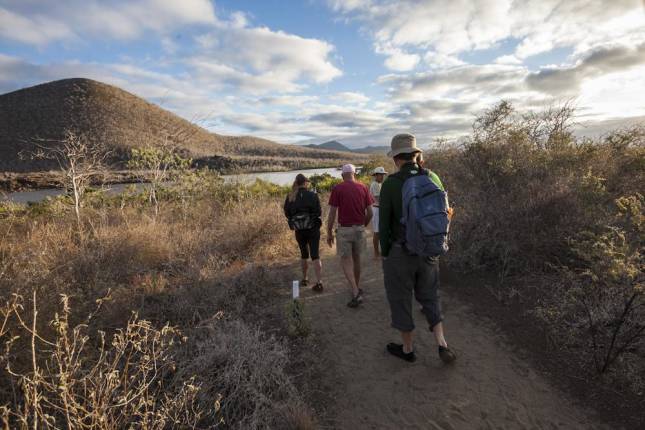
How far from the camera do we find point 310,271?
638 cm

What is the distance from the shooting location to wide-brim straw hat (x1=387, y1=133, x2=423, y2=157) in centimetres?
315

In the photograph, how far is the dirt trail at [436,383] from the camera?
9.29 ft

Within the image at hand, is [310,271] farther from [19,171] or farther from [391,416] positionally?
[19,171]

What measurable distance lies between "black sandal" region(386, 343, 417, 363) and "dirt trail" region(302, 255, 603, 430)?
56 millimetres

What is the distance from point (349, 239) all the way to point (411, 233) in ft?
5.92

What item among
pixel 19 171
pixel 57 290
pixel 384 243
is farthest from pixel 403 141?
pixel 19 171

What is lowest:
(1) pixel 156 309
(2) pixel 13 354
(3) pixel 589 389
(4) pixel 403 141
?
(3) pixel 589 389

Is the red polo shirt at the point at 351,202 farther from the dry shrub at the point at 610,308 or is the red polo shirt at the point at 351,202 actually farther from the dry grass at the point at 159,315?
the dry shrub at the point at 610,308

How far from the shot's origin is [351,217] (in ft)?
15.2

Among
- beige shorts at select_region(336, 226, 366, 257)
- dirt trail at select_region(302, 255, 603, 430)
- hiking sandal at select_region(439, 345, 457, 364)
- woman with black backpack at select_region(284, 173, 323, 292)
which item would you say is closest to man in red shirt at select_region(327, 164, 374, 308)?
beige shorts at select_region(336, 226, 366, 257)

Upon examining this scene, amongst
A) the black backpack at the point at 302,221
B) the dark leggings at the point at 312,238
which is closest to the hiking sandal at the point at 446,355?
the dark leggings at the point at 312,238

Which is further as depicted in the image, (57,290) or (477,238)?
(477,238)

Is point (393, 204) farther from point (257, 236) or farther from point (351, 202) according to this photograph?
point (257, 236)

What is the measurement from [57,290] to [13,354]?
52.1 inches
